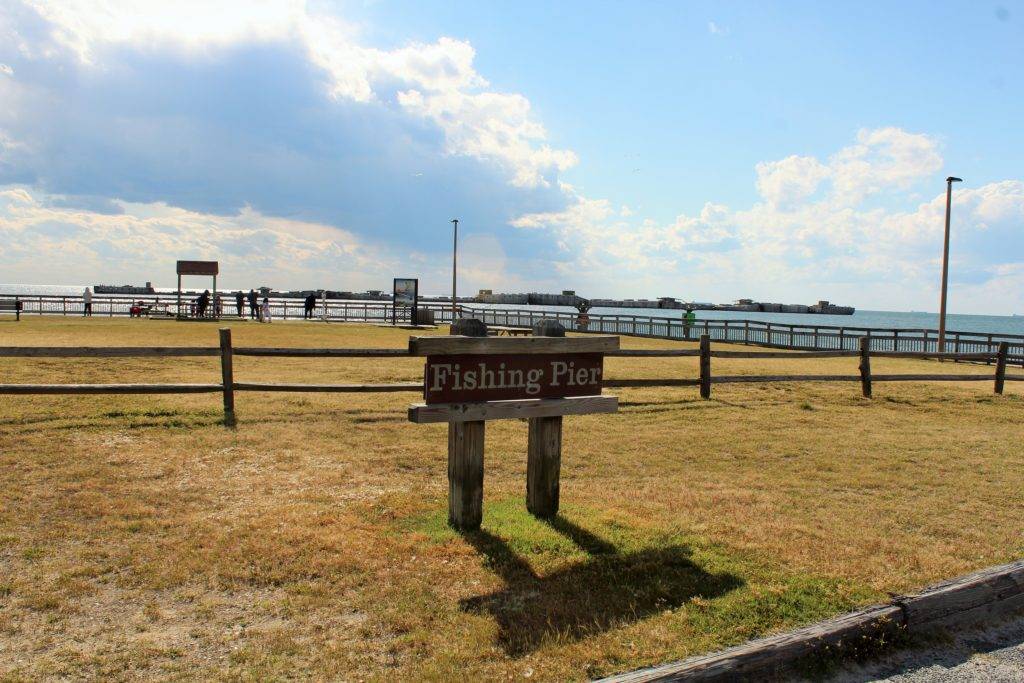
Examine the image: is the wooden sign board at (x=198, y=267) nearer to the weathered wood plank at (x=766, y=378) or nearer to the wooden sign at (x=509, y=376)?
the weathered wood plank at (x=766, y=378)

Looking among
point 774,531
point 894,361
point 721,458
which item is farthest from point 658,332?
point 774,531

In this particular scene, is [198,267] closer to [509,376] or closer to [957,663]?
[509,376]

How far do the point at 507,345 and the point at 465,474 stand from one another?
1064 mm

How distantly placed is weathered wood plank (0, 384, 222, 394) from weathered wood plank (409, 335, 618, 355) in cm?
602

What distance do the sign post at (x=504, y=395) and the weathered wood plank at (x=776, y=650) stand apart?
7.78ft

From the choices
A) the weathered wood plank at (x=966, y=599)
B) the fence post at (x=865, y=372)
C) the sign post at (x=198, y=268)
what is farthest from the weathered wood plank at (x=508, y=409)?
the sign post at (x=198, y=268)

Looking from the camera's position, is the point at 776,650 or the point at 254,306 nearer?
the point at 776,650

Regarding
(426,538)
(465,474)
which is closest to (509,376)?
(465,474)

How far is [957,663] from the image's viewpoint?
3863 millimetres

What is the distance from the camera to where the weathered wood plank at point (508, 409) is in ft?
17.2

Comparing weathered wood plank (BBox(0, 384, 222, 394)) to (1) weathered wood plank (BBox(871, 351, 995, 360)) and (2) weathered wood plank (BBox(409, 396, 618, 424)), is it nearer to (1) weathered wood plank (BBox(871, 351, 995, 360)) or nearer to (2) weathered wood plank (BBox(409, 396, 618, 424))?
(2) weathered wood plank (BBox(409, 396, 618, 424))

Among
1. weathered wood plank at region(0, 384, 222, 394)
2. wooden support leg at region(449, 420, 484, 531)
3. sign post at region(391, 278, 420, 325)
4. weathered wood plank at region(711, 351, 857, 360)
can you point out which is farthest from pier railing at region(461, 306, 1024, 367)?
wooden support leg at region(449, 420, 484, 531)

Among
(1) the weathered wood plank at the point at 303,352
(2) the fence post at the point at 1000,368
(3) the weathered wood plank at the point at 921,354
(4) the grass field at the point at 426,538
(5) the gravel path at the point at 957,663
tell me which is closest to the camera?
(5) the gravel path at the point at 957,663

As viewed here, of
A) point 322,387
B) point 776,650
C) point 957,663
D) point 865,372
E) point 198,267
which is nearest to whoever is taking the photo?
point 776,650
